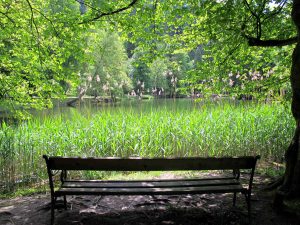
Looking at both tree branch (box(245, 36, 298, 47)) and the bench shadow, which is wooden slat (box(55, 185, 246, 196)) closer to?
the bench shadow

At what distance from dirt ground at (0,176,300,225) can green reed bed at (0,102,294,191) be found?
165cm

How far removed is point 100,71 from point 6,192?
24.3 m

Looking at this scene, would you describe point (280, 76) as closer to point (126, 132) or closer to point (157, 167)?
point (126, 132)

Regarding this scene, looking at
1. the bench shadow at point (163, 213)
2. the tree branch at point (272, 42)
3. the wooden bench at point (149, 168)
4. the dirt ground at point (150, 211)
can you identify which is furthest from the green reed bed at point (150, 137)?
the wooden bench at point (149, 168)

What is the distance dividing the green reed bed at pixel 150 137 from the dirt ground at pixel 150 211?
165 cm

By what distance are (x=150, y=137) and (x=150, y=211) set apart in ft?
8.68

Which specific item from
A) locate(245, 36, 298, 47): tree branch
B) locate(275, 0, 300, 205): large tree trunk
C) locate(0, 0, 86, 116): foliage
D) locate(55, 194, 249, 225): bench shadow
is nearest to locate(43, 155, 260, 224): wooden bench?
locate(55, 194, 249, 225): bench shadow

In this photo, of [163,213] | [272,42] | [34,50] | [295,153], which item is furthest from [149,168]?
[34,50]

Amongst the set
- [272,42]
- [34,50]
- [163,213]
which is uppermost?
[34,50]

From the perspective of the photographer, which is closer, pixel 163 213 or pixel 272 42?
pixel 163 213

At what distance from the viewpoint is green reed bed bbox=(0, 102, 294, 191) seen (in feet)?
17.5

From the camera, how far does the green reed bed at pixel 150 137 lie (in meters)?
5.33

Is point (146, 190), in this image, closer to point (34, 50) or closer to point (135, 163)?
point (135, 163)

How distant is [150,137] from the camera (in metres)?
5.73
